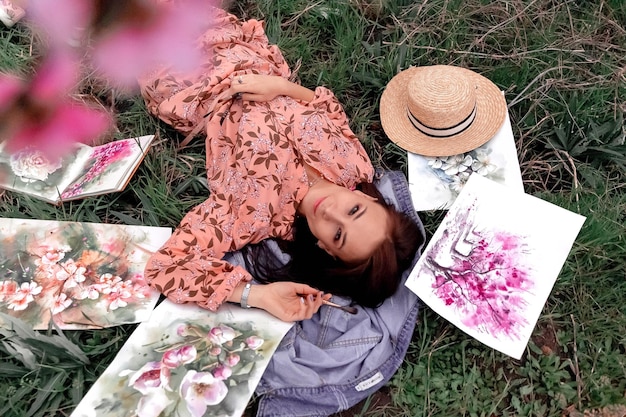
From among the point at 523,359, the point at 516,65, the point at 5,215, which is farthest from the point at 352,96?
the point at 5,215

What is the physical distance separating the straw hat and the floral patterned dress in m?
0.20

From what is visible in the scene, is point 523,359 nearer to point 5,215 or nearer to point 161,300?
point 161,300

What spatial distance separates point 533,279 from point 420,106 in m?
0.69

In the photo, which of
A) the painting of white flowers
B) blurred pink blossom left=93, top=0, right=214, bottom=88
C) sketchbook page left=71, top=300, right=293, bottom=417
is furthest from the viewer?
blurred pink blossom left=93, top=0, right=214, bottom=88

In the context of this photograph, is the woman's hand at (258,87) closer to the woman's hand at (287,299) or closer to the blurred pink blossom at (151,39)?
the blurred pink blossom at (151,39)

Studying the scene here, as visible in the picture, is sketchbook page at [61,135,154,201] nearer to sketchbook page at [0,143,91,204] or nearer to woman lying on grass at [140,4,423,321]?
sketchbook page at [0,143,91,204]

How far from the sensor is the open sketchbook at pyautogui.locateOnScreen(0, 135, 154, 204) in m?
1.86

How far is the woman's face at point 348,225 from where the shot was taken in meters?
1.62

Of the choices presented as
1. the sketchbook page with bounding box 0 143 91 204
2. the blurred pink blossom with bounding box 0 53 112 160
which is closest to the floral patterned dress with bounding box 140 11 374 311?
the blurred pink blossom with bounding box 0 53 112 160

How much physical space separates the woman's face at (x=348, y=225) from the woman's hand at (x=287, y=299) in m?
0.15

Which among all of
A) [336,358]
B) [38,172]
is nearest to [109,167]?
[38,172]

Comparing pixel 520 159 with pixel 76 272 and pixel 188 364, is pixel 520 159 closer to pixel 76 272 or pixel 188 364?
pixel 188 364

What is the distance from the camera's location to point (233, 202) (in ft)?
5.97

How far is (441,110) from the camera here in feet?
6.02
